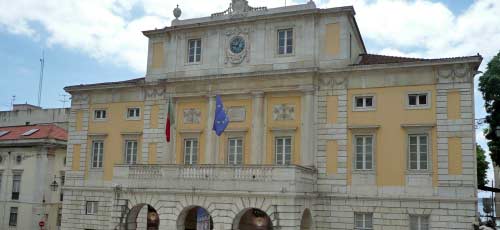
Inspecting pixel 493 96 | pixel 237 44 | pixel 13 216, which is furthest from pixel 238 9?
pixel 13 216

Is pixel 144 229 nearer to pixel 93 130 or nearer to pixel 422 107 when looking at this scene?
pixel 93 130

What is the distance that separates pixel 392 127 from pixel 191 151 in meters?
9.82

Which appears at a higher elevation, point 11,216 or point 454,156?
point 454,156

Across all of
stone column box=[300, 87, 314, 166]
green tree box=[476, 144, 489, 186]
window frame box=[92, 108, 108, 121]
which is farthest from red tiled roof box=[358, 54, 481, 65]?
green tree box=[476, 144, 489, 186]

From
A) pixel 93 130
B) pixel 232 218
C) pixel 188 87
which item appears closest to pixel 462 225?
pixel 232 218

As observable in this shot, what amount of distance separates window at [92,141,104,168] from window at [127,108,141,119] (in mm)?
2219

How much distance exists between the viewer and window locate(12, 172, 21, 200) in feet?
119

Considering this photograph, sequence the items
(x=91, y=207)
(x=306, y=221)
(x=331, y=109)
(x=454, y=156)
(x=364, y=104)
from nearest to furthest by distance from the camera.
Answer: (x=454, y=156) < (x=306, y=221) < (x=364, y=104) < (x=331, y=109) < (x=91, y=207)

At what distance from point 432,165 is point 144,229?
46.6ft

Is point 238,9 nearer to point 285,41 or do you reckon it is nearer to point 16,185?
point 285,41

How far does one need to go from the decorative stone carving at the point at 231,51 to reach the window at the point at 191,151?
170 inches

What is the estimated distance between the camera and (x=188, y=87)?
26703mm

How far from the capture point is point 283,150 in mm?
24594

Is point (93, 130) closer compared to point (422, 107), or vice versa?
point (422, 107)
